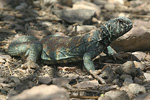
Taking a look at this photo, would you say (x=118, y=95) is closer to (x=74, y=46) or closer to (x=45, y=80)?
(x=45, y=80)

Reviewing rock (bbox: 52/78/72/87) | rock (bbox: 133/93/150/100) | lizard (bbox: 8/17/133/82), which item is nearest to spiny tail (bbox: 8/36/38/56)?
lizard (bbox: 8/17/133/82)

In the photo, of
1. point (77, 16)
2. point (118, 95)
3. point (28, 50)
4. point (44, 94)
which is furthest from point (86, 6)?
point (44, 94)

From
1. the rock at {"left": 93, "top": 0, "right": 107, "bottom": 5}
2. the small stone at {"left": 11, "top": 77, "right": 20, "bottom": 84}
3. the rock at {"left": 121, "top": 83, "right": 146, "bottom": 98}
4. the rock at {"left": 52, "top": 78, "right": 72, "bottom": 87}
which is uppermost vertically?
the rock at {"left": 93, "top": 0, "right": 107, "bottom": 5}

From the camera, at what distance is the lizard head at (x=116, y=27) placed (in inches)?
195

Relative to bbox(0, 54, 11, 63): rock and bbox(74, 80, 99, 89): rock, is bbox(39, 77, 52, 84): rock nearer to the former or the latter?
bbox(74, 80, 99, 89): rock

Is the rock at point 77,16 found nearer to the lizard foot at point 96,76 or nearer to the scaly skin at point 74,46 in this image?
the scaly skin at point 74,46

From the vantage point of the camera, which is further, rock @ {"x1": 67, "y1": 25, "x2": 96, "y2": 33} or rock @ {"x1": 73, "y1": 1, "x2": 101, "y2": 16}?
rock @ {"x1": 73, "y1": 1, "x2": 101, "y2": 16}

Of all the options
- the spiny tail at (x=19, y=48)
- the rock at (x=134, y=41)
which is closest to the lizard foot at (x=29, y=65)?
the spiny tail at (x=19, y=48)

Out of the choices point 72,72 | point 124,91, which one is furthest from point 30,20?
point 124,91

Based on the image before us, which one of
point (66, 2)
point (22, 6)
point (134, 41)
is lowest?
point (134, 41)

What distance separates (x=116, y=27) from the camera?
197 inches

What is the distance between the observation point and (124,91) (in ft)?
13.7

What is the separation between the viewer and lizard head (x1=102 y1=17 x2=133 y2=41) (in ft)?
16.2

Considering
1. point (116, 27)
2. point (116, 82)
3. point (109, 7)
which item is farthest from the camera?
point (109, 7)
